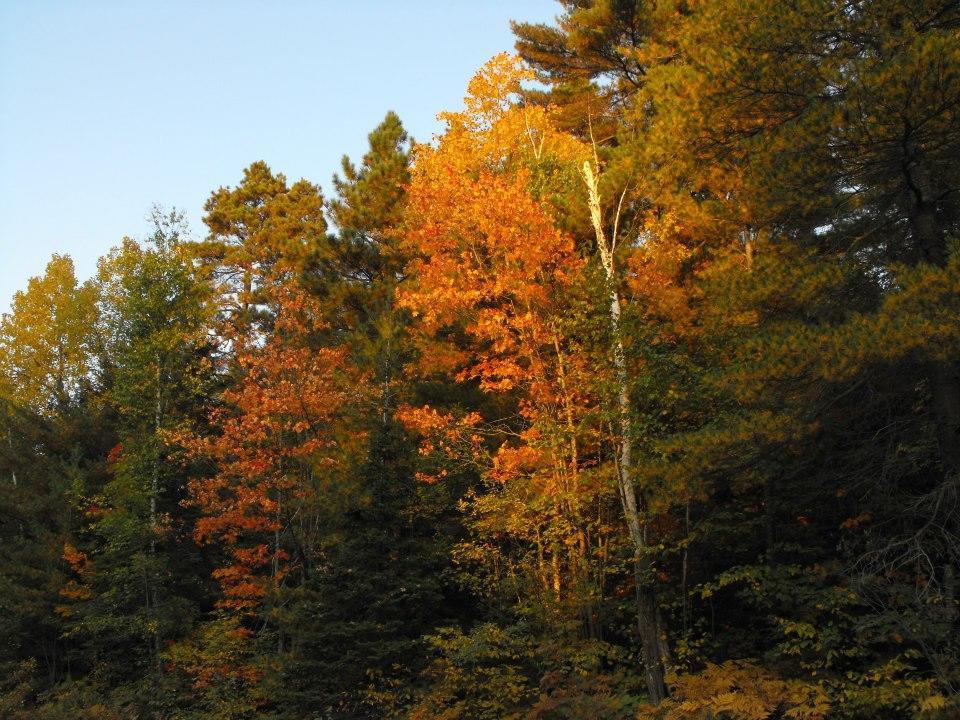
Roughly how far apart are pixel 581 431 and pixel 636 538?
155 cm

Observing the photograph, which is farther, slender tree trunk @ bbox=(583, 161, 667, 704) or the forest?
slender tree trunk @ bbox=(583, 161, 667, 704)

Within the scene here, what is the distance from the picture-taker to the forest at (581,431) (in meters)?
6.98

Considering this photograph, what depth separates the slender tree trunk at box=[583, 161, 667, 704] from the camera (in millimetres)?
8977

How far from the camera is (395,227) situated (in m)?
20.7

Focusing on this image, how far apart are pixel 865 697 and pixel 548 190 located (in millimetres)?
9038

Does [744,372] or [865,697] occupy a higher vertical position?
[744,372]

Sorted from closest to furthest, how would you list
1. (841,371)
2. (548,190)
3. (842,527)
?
(841,371) → (842,527) → (548,190)

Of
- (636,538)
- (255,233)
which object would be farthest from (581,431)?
(255,233)

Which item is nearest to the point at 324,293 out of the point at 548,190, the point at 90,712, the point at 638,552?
the point at 548,190

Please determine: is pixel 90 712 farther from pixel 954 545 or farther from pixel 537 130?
pixel 537 130

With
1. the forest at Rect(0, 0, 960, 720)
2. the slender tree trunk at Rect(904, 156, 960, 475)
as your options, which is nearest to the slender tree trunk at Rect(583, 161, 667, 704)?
the forest at Rect(0, 0, 960, 720)

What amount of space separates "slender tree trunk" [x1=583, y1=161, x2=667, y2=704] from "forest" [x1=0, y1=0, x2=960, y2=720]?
2.3 inches

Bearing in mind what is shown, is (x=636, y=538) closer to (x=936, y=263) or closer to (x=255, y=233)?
(x=936, y=263)

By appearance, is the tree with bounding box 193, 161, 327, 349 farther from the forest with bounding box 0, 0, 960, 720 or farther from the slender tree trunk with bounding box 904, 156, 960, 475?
the slender tree trunk with bounding box 904, 156, 960, 475
